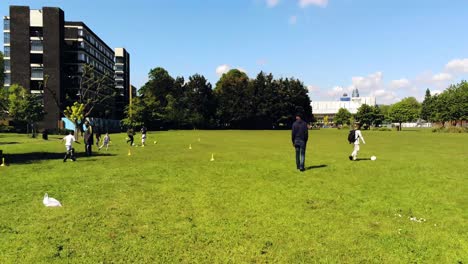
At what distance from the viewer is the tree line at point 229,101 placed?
108 m

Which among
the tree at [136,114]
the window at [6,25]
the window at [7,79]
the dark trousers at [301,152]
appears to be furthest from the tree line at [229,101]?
the dark trousers at [301,152]

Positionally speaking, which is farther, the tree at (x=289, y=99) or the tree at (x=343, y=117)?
the tree at (x=343, y=117)

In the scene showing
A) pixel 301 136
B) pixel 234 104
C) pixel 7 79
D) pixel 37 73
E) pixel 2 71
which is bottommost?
pixel 301 136

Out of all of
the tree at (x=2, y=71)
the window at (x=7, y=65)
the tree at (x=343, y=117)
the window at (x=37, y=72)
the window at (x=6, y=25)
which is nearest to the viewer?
the tree at (x=2, y=71)

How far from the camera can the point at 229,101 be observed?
11056cm

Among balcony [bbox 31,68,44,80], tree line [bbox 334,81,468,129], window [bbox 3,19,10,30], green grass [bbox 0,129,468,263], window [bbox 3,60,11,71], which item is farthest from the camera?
tree line [bbox 334,81,468,129]

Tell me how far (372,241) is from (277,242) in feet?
5.74

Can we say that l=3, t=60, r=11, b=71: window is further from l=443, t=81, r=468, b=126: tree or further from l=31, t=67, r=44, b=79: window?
l=443, t=81, r=468, b=126: tree

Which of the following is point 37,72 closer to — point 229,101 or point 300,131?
point 229,101

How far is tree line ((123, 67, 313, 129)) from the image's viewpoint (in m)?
108

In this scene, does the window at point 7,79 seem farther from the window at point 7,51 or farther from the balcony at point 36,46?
the balcony at point 36,46

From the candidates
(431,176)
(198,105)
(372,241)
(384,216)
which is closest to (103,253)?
(372,241)

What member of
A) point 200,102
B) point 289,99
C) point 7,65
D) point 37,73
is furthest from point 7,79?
point 289,99

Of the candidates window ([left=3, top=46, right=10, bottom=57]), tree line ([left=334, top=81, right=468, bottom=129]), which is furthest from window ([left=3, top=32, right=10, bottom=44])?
tree line ([left=334, top=81, right=468, bottom=129])
